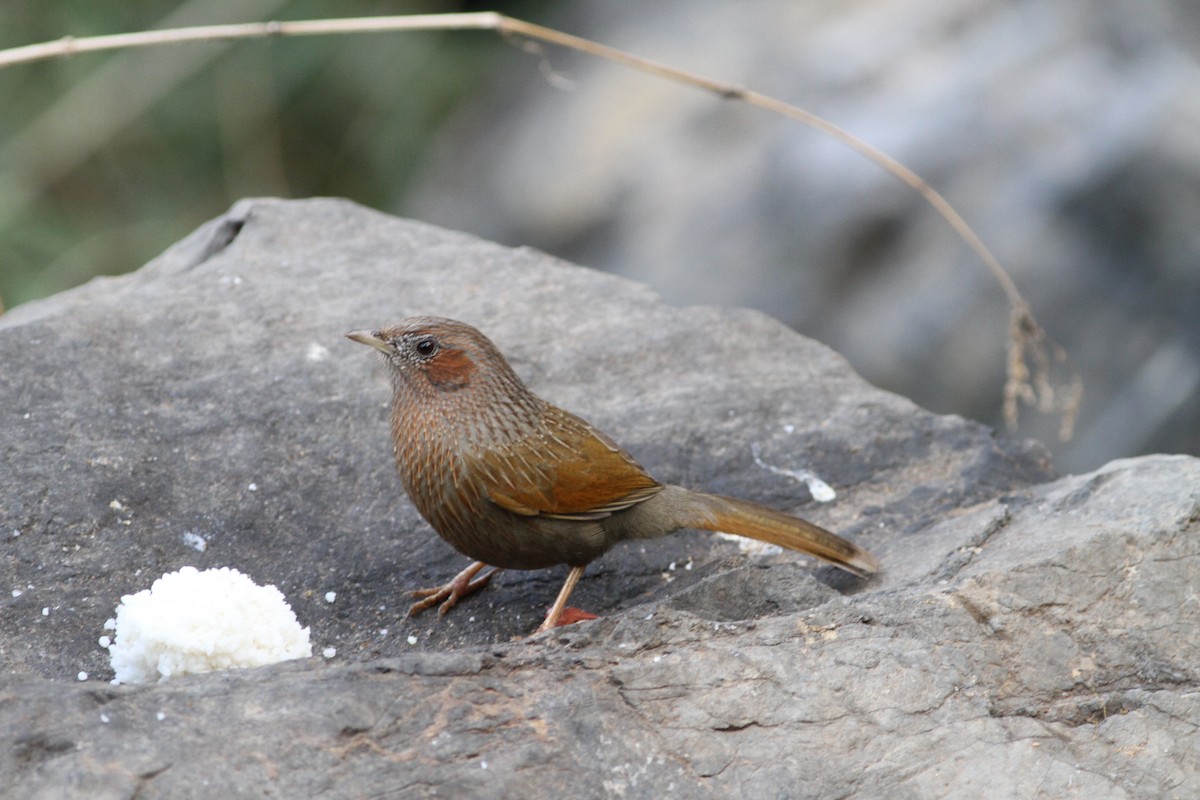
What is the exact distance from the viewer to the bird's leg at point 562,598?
382 cm

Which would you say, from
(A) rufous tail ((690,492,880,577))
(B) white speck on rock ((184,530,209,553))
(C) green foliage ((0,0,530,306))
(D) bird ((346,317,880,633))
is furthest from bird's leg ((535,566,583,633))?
(C) green foliage ((0,0,530,306))

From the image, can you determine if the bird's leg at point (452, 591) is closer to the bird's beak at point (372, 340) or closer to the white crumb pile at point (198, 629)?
the white crumb pile at point (198, 629)

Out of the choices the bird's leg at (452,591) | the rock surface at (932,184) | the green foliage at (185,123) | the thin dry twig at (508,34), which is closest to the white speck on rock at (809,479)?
the thin dry twig at (508,34)

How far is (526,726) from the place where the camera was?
9.23ft

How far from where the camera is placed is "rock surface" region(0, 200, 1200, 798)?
273 cm

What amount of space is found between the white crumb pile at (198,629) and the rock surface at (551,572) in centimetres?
14

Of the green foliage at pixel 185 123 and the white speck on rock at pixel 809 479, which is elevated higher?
the green foliage at pixel 185 123

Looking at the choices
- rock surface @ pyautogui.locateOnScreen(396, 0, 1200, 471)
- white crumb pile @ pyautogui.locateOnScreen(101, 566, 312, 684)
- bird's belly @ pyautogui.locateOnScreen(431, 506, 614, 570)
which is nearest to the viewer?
white crumb pile @ pyautogui.locateOnScreen(101, 566, 312, 684)

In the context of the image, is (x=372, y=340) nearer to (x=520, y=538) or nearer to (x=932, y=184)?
(x=520, y=538)

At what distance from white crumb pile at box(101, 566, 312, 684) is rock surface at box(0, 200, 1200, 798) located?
0.47 ft

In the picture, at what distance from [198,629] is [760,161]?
551cm

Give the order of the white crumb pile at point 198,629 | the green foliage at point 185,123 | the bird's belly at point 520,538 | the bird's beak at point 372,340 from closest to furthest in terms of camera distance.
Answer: the white crumb pile at point 198,629 → the bird's belly at point 520,538 → the bird's beak at point 372,340 → the green foliage at point 185,123

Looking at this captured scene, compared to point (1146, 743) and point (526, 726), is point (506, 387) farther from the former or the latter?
point (1146, 743)

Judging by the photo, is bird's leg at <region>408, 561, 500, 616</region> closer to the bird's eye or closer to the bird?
the bird
